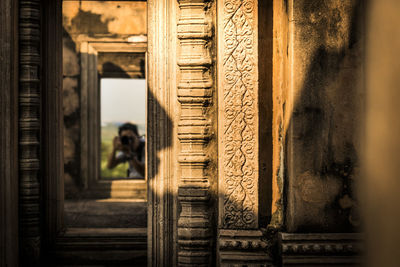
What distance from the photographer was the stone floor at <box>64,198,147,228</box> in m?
→ 4.76

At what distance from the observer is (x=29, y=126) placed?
10.6 ft

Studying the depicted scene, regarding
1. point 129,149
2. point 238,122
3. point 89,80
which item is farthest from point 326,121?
point 129,149

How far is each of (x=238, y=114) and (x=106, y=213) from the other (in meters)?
3.34

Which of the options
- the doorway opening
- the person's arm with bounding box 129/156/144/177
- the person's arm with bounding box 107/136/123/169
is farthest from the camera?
the doorway opening

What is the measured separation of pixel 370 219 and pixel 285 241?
1.95 m

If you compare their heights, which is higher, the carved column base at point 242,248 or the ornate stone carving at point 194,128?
the ornate stone carving at point 194,128

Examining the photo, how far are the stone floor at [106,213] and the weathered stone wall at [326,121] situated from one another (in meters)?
2.51

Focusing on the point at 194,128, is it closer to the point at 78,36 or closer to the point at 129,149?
the point at 78,36

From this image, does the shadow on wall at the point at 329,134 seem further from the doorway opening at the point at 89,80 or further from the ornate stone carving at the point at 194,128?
the doorway opening at the point at 89,80

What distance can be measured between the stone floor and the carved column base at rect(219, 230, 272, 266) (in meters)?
2.04

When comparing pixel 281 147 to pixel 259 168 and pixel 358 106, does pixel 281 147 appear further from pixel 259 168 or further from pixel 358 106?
pixel 358 106

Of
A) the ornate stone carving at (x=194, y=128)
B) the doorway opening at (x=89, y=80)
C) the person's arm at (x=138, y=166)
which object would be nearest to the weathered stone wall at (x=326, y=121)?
the ornate stone carving at (x=194, y=128)

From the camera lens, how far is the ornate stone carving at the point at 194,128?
9.54 feet

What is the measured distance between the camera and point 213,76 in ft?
9.66
